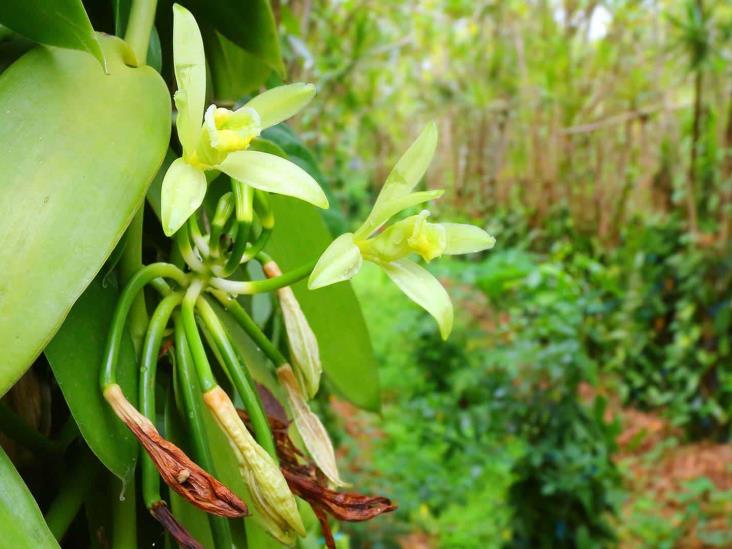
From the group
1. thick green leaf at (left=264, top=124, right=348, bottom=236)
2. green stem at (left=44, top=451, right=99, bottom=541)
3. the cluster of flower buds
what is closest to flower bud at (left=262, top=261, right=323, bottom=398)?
the cluster of flower buds

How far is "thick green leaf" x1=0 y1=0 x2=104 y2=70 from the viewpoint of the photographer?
27cm

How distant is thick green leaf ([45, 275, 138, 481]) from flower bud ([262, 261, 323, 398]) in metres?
0.09

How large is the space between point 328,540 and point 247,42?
11.0 inches

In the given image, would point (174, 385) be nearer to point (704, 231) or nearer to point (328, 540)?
point (328, 540)

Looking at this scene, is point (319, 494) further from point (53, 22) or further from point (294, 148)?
point (294, 148)

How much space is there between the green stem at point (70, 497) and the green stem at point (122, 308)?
70 millimetres

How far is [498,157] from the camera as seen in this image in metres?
3.78

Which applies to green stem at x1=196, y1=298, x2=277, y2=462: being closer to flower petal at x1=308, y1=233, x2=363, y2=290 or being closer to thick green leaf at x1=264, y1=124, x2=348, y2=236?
flower petal at x1=308, y1=233, x2=363, y2=290

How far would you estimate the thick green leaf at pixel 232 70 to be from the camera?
47cm

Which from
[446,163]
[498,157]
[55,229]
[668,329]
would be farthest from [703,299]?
[55,229]

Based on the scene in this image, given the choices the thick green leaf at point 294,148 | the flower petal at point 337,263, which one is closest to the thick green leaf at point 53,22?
the flower petal at point 337,263

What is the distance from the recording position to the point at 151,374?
0.29 m

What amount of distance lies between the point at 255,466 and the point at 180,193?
112 millimetres

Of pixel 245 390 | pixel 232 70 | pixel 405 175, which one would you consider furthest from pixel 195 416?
pixel 232 70
